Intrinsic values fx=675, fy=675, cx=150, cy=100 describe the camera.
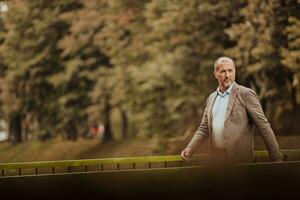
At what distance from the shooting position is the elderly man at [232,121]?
4840 mm

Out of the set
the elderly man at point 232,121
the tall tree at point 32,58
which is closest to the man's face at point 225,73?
the elderly man at point 232,121

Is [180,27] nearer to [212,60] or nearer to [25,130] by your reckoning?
[212,60]

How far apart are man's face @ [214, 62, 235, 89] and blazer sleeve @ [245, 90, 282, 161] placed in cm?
17

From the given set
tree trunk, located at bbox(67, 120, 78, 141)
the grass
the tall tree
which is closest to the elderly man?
the grass

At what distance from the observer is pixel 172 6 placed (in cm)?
1952

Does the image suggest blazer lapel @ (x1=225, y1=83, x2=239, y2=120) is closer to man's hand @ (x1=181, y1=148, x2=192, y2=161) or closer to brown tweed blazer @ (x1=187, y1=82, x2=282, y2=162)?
brown tweed blazer @ (x1=187, y1=82, x2=282, y2=162)

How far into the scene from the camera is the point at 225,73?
4.88 meters

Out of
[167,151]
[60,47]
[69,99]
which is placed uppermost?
[60,47]

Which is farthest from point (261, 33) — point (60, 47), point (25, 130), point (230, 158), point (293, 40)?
point (25, 130)

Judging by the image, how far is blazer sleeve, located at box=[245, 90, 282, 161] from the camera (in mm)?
4793

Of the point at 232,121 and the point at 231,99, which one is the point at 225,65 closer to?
the point at 231,99

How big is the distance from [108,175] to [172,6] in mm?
15423

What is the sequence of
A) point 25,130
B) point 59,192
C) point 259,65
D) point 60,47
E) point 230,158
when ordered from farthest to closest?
point 25,130, point 60,47, point 259,65, point 230,158, point 59,192

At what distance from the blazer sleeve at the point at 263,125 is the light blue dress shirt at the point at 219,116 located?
18 cm
